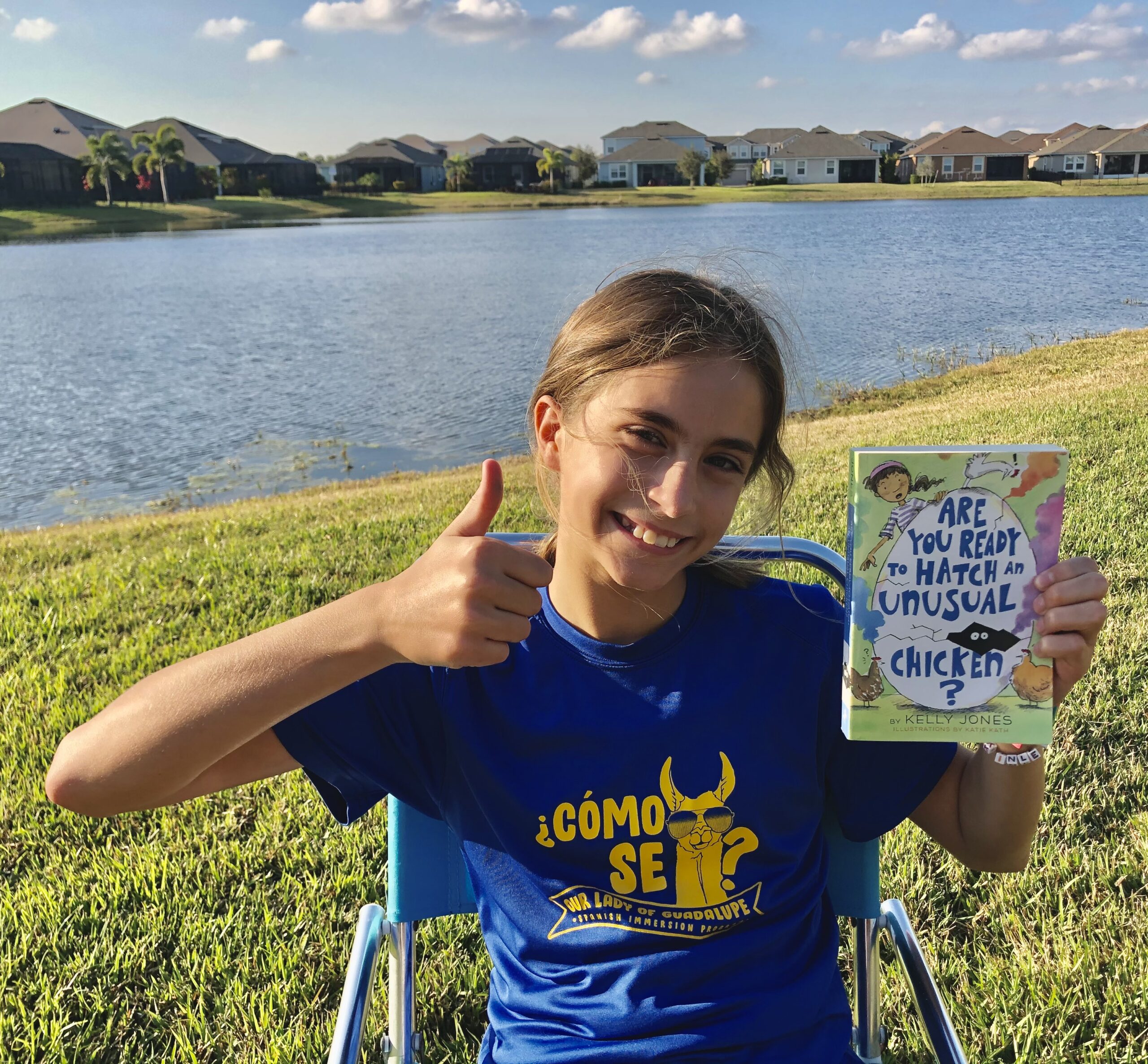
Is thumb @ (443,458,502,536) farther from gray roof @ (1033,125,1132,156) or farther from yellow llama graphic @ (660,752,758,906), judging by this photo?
gray roof @ (1033,125,1132,156)

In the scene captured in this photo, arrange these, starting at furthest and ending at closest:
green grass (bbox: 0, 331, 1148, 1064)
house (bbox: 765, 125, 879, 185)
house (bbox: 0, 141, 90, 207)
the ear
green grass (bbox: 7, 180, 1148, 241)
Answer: house (bbox: 765, 125, 879, 185) → house (bbox: 0, 141, 90, 207) → green grass (bbox: 7, 180, 1148, 241) → green grass (bbox: 0, 331, 1148, 1064) → the ear

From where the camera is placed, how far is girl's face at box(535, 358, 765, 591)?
154cm

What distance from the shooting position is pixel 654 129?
112 metres

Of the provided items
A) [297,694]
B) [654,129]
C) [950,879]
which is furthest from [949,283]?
[654,129]

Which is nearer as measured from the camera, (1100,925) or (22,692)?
(1100,925)

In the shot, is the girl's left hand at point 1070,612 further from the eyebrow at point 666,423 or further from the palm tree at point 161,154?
the palm tree at point 161,154

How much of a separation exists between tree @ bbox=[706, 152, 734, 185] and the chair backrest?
101 meters

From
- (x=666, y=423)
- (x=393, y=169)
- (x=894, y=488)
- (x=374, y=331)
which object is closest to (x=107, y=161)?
(x=393, y=169)

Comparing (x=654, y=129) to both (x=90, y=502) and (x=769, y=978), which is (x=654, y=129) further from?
(x=769, y=978)

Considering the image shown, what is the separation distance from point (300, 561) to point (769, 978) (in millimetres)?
4164

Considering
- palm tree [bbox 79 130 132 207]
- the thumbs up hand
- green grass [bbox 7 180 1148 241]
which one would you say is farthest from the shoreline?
palm tree [bbox 79 130 132 207]

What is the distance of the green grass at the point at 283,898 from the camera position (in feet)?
7.18

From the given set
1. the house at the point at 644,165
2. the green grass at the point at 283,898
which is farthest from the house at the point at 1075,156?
the green grass at the point at 283,898

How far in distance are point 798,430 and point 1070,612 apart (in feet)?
29.6
